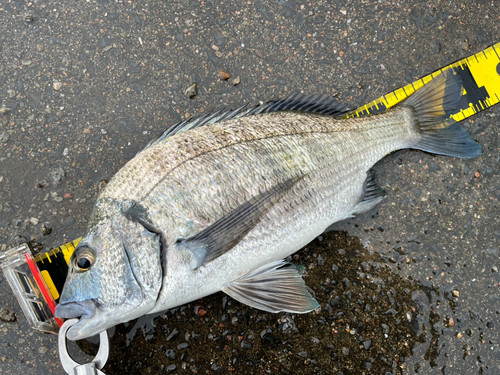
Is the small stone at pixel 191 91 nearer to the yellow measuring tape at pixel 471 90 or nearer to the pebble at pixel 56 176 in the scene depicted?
the pebble at pixel 56 176

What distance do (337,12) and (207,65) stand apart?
102 cm

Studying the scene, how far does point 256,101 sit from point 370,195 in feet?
3.32

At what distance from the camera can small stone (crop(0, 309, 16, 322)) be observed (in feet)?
7.47

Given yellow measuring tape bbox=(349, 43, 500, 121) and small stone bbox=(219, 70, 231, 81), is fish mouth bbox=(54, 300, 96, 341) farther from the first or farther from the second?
yellow measuring tape bbox=(349, 43, 500, 121)

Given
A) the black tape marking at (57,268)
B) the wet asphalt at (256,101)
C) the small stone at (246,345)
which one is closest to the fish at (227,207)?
the wet asphalt at (256,101)

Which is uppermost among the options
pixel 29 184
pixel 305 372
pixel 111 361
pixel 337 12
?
pixel 337 12

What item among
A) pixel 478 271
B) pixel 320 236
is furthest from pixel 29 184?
pixel 478 271

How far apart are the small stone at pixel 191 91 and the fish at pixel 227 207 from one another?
464 mm

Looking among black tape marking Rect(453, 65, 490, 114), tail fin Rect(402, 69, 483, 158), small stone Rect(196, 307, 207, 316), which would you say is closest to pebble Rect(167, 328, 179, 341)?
small stone Rect(196, 307, 207, 316)

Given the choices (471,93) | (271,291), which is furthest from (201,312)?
(471,93)

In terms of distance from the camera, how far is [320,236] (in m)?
2.38

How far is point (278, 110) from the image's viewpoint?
2193 millimetres

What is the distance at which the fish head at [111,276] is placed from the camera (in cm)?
Answer: 169

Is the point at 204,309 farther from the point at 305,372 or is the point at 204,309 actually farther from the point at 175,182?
the point at 175,182
